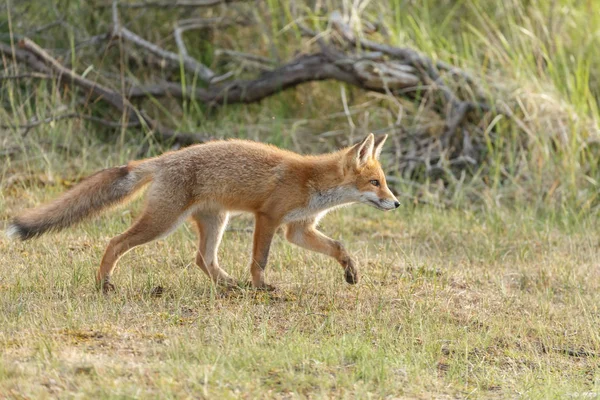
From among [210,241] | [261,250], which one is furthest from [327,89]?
[261,250]

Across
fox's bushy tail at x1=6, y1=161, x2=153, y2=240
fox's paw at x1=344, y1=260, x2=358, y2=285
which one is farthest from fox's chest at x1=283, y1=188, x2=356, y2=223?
fox's bushy tail at x1=6, y1=161, x2=153, y2=240

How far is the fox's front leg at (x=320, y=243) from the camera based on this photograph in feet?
22.1

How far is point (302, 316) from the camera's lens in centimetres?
598

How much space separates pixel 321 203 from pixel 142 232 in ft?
4.42

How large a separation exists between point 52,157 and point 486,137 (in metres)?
4.80

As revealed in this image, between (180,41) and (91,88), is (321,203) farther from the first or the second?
(180,41)

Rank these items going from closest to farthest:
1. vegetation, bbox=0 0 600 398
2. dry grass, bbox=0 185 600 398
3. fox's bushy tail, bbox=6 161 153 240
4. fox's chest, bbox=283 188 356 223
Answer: dry grass, bbox=0 185 600 398 < vegetation, bbox=0 0 600 398 < fox's bushy tail, bbox=6 161 153 240 < fox's chest, bbox=283 188 356 223

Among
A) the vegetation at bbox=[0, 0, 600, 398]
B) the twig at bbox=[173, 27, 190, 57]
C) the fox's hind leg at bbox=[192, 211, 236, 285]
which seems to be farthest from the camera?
the twig at bbox=[173, 27, 190, 57]

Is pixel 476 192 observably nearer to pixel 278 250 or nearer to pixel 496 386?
pixel 278 250

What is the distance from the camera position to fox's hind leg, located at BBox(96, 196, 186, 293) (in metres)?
6.28

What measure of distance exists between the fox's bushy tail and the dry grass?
388 mm

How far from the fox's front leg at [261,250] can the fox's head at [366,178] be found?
70 centimetres

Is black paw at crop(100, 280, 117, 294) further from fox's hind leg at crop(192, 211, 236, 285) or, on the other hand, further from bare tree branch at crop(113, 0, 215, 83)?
bare tree branch at crop(113, 0, 215, 83)

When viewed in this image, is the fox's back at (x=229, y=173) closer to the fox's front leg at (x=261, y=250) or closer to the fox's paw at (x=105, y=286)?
the fox's front leg at (x=261, y=250)
